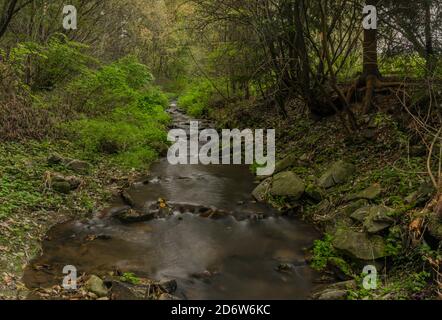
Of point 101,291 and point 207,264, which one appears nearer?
point 101,291

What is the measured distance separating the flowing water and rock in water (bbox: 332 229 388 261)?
2.15ft

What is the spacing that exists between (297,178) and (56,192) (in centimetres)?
524

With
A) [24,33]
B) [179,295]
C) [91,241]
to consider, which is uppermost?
[24,33]

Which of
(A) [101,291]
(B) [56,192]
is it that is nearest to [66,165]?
(B) [56,192]

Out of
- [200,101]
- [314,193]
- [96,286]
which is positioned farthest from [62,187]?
[200,101]

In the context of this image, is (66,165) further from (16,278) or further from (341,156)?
(341,156)

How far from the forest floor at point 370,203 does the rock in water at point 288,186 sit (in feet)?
0.36

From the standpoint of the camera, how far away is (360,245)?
6.31 m

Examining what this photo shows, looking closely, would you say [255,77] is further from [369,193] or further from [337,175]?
[369,193]

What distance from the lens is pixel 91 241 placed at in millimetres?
7145

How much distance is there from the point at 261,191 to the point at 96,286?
5.15 metres

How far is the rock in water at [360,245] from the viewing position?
6086mm

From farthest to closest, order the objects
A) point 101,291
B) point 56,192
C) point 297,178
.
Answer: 1. point 297,178
2. point 56,192
3. point 101,291

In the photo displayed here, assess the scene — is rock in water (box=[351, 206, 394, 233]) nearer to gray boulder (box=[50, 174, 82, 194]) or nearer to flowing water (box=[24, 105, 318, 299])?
flowing water (box=[24, 105, 318, 299])
